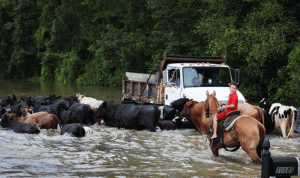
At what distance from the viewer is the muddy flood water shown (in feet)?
29.4

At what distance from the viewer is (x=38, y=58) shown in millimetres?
62656

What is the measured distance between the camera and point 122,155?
35.3 feet

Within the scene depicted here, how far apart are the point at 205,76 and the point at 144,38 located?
27.4 metres

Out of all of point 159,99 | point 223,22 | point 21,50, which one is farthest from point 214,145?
point 21,50

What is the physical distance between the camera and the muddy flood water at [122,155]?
896cm

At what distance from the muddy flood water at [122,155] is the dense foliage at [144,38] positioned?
38.0 ft

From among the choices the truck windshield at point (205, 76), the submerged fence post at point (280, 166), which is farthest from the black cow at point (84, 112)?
the submerged fence post at point (280, 166)

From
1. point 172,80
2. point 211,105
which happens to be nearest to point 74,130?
point 211,105

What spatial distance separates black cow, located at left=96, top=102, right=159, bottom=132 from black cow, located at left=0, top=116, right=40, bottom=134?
10.2 feet

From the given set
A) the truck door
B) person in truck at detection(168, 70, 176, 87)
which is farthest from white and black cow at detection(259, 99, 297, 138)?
person in truck at detection(168, 70, 176, 87)

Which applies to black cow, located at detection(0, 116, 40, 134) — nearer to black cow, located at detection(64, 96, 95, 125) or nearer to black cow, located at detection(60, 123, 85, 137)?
black cow, located at detection(60, 123, 85, 137)

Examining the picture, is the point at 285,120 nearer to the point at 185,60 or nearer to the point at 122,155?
the point at 122,155

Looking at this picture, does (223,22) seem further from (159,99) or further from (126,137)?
(126,137)

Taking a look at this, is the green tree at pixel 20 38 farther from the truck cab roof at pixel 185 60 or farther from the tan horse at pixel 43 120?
the tan horse at pixel 43 120
